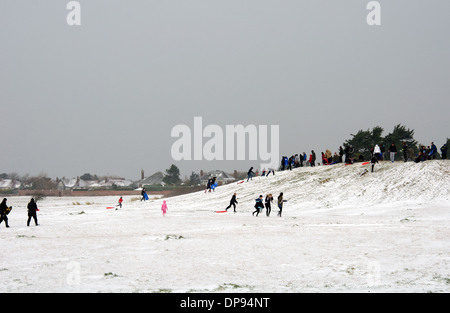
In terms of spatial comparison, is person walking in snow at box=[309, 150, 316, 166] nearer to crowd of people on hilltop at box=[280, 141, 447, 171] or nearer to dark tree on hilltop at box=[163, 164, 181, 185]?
crowd of people on hilltop at box=[280, 141, 447, 171]

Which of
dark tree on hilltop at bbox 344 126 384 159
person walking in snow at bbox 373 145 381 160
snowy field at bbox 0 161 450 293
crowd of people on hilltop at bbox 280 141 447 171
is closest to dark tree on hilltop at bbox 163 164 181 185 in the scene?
dark tree on hilltop at bbox 344 126 384 159

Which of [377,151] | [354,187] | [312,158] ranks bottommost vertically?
[354,187]

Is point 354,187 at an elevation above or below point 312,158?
below

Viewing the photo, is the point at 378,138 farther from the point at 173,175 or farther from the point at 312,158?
the point at 173,175

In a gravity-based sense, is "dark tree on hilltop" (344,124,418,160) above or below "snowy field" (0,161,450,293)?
above

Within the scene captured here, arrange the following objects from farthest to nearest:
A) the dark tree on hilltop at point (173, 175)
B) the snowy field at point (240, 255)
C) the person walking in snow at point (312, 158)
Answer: the dark tree on hilltop at point (173, 175), the person walking in snow at point (312, 158), the snowy field at point (240, 255)

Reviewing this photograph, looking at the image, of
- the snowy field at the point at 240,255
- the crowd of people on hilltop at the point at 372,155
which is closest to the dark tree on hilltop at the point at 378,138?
the crowd of people on hilltop at the point at 372,155

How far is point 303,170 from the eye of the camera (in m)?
52.1

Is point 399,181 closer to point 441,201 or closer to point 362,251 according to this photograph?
point 441,201

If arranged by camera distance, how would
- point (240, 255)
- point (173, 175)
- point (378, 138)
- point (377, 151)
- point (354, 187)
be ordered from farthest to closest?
point (173, 175) < point (378, 138) < point (377, 151) < point (354, 187) < point (240, 255)

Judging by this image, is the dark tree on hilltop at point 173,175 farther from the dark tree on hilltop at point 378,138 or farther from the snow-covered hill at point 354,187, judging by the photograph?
the snow-covered hill at point 354,187

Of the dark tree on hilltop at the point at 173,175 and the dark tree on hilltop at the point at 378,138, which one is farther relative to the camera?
the dark tree on hilltop at the point at 173,175

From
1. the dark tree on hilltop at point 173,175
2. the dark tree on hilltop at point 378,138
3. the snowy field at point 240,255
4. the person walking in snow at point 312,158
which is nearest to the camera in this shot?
the snowy field at point 240,255

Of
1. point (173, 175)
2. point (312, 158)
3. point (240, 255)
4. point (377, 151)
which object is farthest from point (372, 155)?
point (173, 175)
